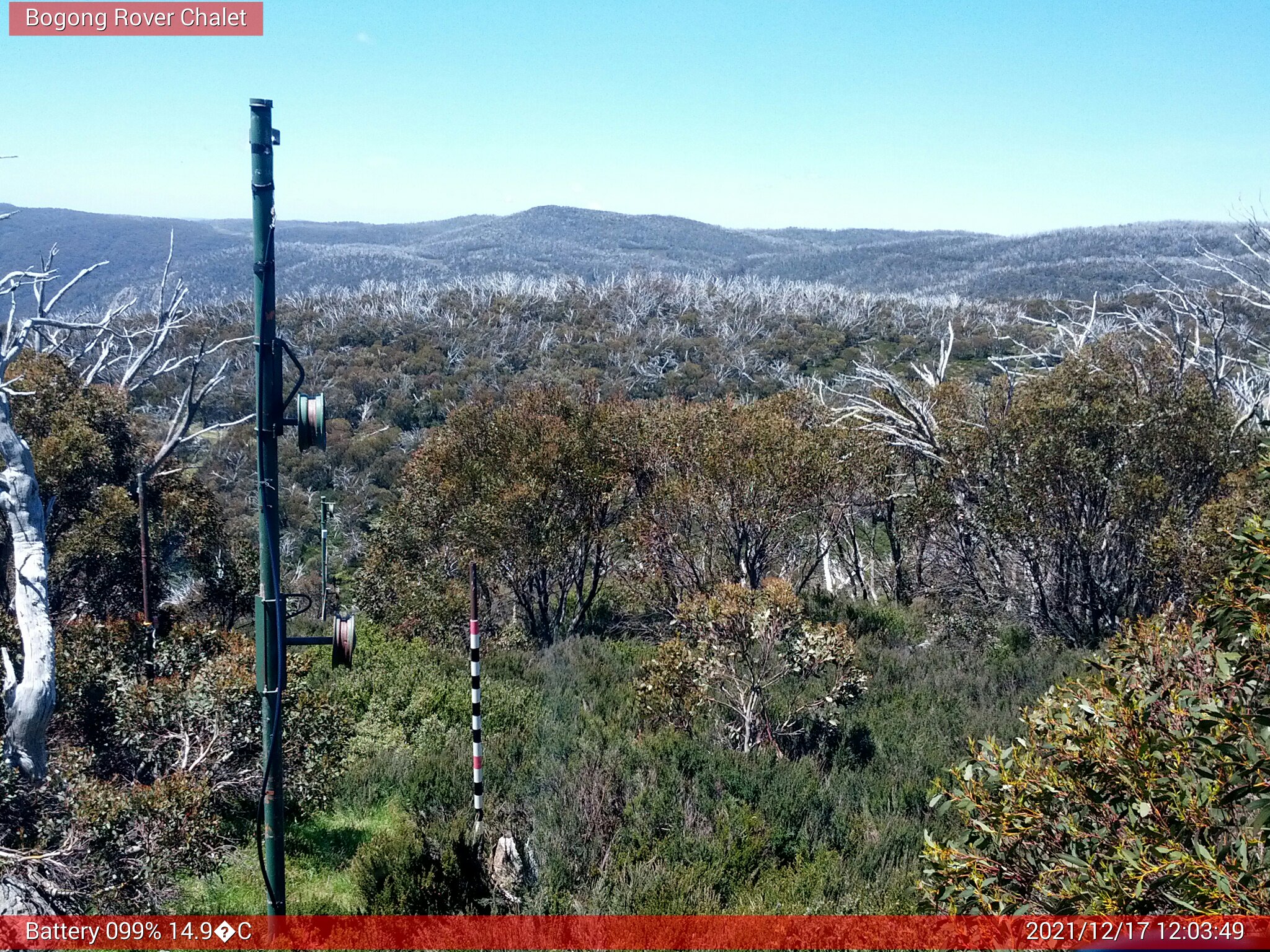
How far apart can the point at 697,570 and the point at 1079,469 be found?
5.72m

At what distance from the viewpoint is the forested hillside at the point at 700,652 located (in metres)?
4.32

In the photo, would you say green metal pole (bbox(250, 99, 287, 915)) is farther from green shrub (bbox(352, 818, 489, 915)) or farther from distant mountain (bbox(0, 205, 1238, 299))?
distant mountain (bbox(0, 205, 1238, 299))

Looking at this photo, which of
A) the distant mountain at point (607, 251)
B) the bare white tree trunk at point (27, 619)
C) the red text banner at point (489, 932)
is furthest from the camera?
the distant mountain at point (607, 251)

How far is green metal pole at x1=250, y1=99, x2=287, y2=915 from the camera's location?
4012mm

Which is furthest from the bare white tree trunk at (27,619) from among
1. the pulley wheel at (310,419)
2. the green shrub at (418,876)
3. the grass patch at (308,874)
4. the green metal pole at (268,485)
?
the pulley wheel at (310,419)

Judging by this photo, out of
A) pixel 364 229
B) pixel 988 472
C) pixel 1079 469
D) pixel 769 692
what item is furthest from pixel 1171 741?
pixel 364 229

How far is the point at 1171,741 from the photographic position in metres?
3.80

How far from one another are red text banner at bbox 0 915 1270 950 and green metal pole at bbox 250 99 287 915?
119 cm

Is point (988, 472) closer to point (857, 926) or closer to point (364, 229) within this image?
point (857, 926)

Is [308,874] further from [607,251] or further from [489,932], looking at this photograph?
[607,251]

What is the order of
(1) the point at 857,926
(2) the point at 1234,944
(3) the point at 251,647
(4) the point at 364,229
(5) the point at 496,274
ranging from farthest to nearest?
1. (4) the point at 364,229
2. (5) the point at 496,274
3. (3) the point at 251,647
4. (1) the point at 857,926
5. (2) the point at 1234,944

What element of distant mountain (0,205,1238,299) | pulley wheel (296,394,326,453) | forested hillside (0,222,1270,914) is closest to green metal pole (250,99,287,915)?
pulley wheel (296,394,326,453)

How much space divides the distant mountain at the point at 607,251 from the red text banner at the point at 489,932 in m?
A: 40.9

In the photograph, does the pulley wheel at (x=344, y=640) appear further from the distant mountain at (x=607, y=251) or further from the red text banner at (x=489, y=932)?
the distant mountain at (x=607, y=251)
